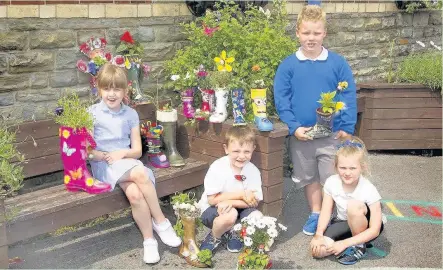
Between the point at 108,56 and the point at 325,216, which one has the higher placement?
the point at 108,56

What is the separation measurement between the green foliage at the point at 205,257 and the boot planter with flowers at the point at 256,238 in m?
0.26

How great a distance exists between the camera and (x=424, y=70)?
7.43 m

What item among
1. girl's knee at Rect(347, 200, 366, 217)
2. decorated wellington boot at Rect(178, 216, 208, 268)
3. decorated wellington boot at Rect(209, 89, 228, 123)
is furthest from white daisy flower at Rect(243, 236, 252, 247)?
decorated wellington boot at Rect(209, 89, 228, 123)

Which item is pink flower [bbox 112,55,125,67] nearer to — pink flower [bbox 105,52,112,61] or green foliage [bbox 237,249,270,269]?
pink flower [bbox 105,52,112,61]

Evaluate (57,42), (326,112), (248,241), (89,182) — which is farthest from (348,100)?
(57,42)

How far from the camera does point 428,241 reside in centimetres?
476

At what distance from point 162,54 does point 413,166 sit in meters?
3.29

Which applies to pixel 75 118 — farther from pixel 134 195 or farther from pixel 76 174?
pixel 134 195

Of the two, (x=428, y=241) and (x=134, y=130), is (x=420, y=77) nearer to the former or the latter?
(x=428, y=241)

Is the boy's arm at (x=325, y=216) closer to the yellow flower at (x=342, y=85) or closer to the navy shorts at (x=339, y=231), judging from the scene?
the navy shorts at (x=339, y=231)

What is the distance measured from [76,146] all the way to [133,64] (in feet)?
4.23

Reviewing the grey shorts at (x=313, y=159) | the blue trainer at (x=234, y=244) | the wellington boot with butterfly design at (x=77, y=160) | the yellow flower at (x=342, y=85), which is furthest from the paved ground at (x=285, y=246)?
the yellow flower at (x=342, y=85)

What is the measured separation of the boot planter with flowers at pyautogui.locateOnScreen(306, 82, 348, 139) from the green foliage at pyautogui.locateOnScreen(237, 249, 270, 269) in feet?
3.86

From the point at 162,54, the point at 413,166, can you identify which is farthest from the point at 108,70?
the point at 413,166
